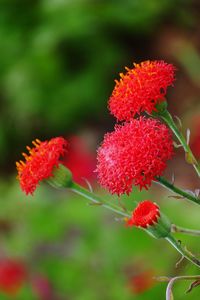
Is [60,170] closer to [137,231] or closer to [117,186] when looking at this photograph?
[117,186]

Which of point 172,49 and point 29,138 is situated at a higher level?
point 172,49

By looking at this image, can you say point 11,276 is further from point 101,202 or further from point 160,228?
point 160,228

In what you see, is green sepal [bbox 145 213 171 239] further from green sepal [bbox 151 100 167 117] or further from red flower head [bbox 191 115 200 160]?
red flower head [bbox 191 115 200 160]

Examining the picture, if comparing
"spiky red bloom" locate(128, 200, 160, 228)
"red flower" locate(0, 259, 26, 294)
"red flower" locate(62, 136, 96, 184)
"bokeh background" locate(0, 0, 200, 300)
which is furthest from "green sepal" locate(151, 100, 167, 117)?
"red flower" locate(62, 136, 96, 184)

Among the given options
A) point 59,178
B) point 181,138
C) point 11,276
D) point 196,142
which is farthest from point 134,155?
point 196,142

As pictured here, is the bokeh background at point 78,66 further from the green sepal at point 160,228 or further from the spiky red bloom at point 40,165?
the green sepal at point 160,228

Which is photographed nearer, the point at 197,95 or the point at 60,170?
the point at 60,170

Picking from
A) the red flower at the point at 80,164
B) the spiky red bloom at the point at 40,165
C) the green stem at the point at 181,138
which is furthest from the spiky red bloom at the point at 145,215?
the red flower at the point at 80,164

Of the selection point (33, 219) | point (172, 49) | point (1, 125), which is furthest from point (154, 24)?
point (33, 219)
